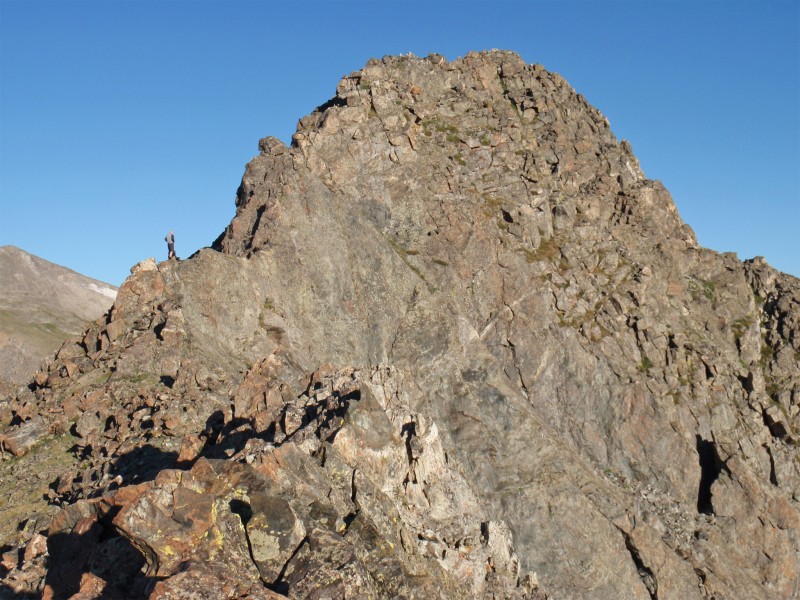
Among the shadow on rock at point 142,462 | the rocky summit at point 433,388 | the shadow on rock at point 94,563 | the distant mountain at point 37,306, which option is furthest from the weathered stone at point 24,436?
the distant mountain at point 37,306

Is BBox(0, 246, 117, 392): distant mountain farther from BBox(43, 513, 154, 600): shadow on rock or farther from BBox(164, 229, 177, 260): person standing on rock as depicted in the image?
BBox(43, 513, 154, 600): shadow on rock

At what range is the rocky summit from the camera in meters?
20.7

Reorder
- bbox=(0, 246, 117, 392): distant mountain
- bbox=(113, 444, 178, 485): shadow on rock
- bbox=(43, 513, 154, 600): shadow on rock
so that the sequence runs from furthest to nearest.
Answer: bbox=(0, 246, 117, 392): distant mountain, bbox=(113, 444, 178, 485): shadow on rock, bbox=(43, 513, 154, 600): shadow on rock

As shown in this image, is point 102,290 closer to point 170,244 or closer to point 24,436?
point 170,244

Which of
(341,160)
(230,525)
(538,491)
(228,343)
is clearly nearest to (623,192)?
(341,160)

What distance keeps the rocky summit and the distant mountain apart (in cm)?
4415

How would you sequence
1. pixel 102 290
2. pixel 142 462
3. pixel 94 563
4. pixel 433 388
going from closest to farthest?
pixel 94 563, pixel 142 462, pixel 433 388, pixel 102 290

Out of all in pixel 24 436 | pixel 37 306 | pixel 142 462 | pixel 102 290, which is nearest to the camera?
pixel 142 462

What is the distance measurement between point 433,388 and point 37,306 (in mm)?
89126

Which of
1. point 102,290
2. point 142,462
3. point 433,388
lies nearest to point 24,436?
point 142,462

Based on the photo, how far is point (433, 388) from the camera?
2211 inches

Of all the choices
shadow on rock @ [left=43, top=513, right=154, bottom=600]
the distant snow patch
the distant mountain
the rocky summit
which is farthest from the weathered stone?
the distant snow patch

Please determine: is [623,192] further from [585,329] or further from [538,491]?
[538,491]

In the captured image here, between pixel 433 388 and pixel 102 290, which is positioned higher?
pixel 102 290
